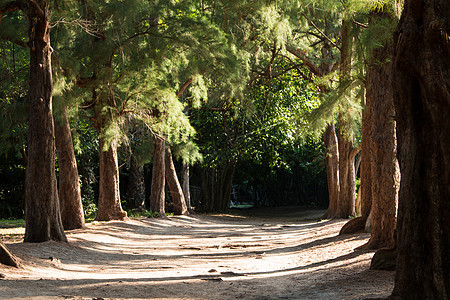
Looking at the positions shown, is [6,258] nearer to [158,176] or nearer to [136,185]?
[158,176]

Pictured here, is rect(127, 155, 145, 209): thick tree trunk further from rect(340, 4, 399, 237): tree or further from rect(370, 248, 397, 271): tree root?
rect(370, 248, 397, 271): tree root

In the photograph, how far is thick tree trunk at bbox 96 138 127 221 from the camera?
1541 cm

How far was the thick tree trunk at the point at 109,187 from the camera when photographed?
1541cm

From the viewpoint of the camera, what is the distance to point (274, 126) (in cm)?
2138

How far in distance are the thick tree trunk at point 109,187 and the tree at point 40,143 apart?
5.18m

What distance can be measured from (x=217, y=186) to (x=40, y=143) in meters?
16.7

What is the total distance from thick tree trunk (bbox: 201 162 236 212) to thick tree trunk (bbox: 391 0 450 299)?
21.0 m

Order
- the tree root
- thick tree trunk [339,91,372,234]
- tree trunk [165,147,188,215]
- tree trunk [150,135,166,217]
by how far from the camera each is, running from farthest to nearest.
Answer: tree trunk [165,147,188,215], tree trunk [150,135,166,217], thick tree trunk [339,91,372,234], the tree root

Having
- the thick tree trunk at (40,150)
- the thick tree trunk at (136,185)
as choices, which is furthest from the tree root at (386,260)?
the thick tree trunk at (136,185)

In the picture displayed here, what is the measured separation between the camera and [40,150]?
9.94 meters

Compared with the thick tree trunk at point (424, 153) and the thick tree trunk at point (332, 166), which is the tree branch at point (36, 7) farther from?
the thick tree trunk at point (332, 166)

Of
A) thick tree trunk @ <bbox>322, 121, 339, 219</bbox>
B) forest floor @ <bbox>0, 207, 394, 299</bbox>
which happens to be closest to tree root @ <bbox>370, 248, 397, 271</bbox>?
forest floor @ <bbox>0, 207, 394, 299</bbox>

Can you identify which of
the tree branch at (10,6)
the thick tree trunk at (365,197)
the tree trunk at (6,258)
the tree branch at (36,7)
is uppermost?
the tree branch at (36,7)

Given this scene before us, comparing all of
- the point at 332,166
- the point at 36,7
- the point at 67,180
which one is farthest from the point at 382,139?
the point at 332,166
